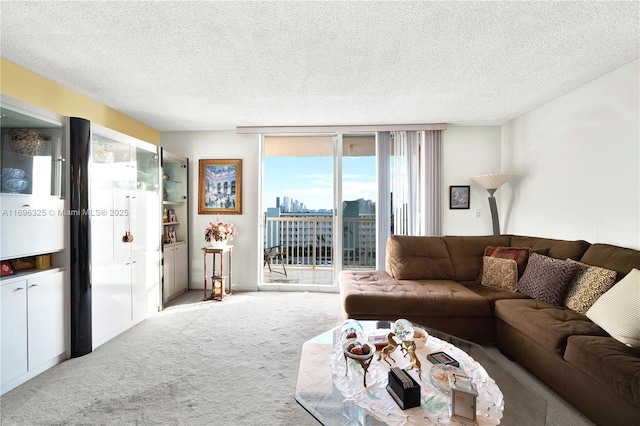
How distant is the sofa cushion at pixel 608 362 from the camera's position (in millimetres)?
1320

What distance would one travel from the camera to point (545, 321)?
187 cm

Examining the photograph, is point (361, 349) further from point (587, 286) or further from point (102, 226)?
point (102, 226)

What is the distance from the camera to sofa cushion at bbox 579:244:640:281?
194cm

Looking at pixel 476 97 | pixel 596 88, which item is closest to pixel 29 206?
pixel 476 97

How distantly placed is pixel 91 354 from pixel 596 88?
503 cm

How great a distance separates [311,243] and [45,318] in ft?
11.9

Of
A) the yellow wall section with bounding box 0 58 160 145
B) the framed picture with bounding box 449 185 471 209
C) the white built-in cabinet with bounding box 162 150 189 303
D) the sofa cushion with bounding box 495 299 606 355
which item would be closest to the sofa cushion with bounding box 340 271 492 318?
the sofa cushion with bounding box 495 299 606 355

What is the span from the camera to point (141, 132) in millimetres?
3785

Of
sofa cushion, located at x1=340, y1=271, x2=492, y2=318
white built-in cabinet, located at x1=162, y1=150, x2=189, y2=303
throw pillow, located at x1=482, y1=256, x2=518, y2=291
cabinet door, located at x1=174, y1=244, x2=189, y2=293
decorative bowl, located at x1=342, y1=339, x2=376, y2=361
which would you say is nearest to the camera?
decorative bowl, located at x1=342, y1=339, x2=376, y2=361

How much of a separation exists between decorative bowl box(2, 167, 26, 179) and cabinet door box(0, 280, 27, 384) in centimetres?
74

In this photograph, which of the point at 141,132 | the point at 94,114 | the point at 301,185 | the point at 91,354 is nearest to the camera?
the point at 91,354

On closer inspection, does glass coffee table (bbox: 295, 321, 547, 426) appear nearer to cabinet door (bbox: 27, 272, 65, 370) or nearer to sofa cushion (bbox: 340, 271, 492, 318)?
sofa cushion (bbox: 340, 271, 492, 318)

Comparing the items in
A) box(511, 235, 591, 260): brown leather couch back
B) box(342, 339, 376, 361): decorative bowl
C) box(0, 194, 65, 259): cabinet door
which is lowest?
box(342, 339, 376, 361): decorative bowl

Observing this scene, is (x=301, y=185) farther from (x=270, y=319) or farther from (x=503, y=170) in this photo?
(x=503, y=170)
